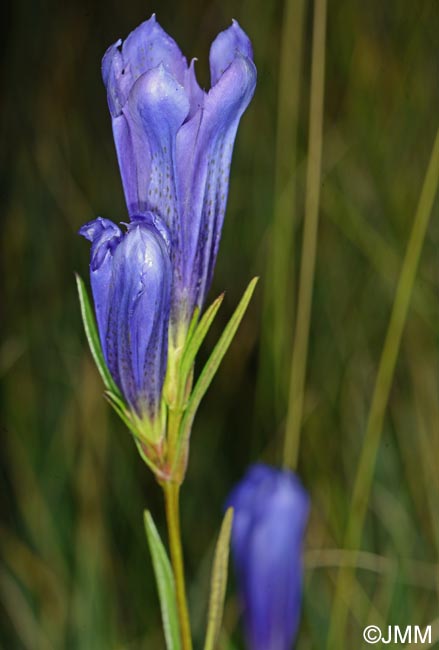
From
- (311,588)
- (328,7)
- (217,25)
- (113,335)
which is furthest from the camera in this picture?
(217,25)

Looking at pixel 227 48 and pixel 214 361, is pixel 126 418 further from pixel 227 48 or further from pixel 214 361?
pixel 227 48

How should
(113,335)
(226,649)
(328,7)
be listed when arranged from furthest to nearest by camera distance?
1. (328,7)
2. (226,649)
3. (113,335)

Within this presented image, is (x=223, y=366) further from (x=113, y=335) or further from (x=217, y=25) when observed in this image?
(x=113, y=335)

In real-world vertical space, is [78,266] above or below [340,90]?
below

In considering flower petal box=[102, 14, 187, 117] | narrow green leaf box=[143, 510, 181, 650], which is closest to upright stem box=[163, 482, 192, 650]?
narrow green leaf box=[143, 510, 181, 650]

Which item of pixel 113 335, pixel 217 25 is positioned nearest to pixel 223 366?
pixel 217 25
